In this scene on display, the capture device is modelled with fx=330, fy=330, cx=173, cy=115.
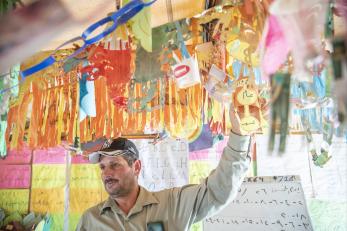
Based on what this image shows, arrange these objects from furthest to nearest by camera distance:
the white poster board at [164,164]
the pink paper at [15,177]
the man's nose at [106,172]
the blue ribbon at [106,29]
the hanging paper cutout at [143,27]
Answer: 1. the pink paper at [15,177]
2. the white poster board at [164,164]
3. the man's nose at [106,172]
4. the hanging paper cutout at [143,27]
5. the blue ribbon at [106,29]

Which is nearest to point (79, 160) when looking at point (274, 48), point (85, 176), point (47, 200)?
point (85, 176)

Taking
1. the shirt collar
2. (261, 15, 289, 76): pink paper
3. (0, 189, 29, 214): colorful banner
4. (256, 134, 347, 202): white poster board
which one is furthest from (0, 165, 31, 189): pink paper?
(261, 15, 289, 76): pink paper

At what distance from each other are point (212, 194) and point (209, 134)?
103cm

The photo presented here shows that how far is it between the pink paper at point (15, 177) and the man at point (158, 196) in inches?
42.9

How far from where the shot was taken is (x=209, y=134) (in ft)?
8.11

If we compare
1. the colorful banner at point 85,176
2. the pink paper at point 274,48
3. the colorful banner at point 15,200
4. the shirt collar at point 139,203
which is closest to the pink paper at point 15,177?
the colorful banner at point 15,200

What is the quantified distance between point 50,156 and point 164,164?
2.96 feet

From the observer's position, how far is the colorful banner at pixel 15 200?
2520mm

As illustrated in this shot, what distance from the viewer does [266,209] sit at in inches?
90.4

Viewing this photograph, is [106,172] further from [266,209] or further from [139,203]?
[266,209]

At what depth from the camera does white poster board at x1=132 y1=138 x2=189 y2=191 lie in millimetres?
2455

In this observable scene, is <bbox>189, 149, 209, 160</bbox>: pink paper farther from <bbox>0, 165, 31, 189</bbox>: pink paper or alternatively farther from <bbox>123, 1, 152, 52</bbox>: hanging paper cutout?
<bbox>123, 1, 152, 52</bbox>: hanging paper cutout

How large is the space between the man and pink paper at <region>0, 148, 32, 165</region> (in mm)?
1103

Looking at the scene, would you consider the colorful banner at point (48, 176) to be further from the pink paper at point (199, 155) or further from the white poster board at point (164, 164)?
the pink paper at point (199, 155)
